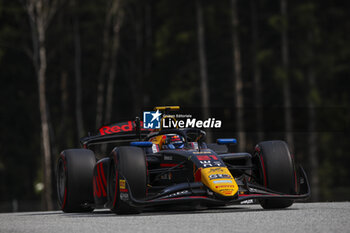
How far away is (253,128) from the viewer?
4328cm

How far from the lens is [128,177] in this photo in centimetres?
1190

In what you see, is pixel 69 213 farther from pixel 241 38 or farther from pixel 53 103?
pixel 53 103

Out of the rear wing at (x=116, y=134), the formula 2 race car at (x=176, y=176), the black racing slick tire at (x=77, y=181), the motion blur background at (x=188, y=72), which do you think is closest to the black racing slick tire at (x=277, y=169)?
the formula 2 race car at (x=176, y=176)

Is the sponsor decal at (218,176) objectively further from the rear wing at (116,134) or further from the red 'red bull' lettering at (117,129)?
the red 'red bull' lettering at (117,129)

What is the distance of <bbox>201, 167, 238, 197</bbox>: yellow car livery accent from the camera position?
37.9 ft

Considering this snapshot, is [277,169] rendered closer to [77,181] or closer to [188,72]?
[77,181]

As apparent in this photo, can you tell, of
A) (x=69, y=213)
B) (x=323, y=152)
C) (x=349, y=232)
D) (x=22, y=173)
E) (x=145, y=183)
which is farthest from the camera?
(x=22, y=173)

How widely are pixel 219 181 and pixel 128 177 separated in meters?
1.36

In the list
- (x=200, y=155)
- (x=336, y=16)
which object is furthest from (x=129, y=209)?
(x=336, y=16)

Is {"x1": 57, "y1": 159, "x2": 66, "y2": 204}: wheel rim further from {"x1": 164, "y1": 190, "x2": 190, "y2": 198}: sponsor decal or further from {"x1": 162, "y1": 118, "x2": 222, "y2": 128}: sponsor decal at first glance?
{"x1": 164, "y1": 190, "x2": 190, "y2": 198}: sponsor decal

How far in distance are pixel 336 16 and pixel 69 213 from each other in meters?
33.2

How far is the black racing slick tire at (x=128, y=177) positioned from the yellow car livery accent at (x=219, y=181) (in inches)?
36.3

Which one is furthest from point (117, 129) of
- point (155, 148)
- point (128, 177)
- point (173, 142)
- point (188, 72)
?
point (188, 72)

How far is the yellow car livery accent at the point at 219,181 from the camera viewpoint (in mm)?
11539
